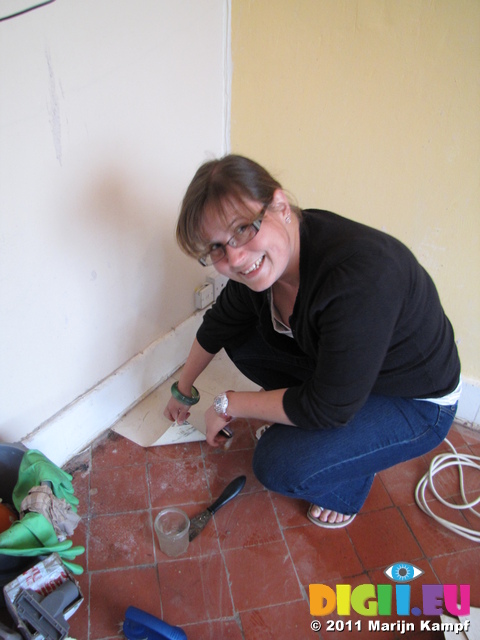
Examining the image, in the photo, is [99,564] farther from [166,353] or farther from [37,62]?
[37,62]

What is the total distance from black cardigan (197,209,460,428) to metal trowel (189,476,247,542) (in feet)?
1.15

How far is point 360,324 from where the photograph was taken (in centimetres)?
84

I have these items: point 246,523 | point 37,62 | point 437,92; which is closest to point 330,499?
point 246,523

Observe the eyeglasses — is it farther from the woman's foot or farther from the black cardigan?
the woman's foot

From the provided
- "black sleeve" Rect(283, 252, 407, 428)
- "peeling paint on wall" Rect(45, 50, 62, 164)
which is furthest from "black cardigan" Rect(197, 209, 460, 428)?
"peeling paint on wall" Rect(45, 50, 62, 164)

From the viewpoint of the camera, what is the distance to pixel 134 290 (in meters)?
1.40

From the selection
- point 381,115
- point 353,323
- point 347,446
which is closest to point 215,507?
point 347,446

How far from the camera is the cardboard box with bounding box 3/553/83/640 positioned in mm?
843

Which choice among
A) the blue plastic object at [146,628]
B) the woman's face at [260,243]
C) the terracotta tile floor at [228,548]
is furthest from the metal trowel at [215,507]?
the woman's face at [260,243]

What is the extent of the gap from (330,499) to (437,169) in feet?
3.07

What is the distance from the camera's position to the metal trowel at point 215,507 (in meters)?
1.17

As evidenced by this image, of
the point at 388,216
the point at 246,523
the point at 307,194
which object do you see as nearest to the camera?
the point at 246,523

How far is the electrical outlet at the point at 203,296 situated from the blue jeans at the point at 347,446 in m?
0.66

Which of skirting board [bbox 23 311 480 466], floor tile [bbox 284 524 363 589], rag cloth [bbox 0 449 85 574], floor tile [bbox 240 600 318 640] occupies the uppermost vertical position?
rag cloth [bbox 0 449 85 574]
